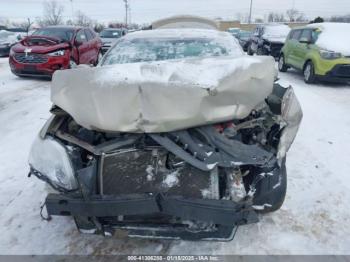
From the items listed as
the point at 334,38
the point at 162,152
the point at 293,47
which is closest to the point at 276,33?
the point at 293,47

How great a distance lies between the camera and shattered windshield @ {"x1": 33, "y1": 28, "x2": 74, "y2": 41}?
1041 cm

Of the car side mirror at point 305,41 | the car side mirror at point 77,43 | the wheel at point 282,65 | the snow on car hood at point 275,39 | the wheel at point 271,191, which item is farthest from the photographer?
the snow on car hood at point 275,39

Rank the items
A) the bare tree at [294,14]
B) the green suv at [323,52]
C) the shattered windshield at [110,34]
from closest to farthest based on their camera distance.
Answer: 1. the green suv at [323,52]
2. the shattered windshield at [110,34]
3. the bare tree at [294,14]

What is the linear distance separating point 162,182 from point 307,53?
905cm

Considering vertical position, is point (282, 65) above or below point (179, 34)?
below

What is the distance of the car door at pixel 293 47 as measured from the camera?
11061mm

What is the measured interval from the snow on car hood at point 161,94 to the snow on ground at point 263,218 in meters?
1.06

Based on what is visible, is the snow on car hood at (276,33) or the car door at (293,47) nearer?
the car door at (293,47)

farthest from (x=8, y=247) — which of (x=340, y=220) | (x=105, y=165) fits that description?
(x=340, y=220)

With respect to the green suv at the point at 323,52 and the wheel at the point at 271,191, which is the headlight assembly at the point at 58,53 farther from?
the wheel at the point at 271,191

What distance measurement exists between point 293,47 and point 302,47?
2.73ft

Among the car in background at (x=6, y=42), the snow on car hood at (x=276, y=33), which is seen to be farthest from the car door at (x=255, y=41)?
the car in background at (x=6, y=42)

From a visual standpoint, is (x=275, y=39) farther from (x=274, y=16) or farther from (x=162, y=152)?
(x=274, y=16)

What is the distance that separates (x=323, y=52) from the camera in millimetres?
9266
